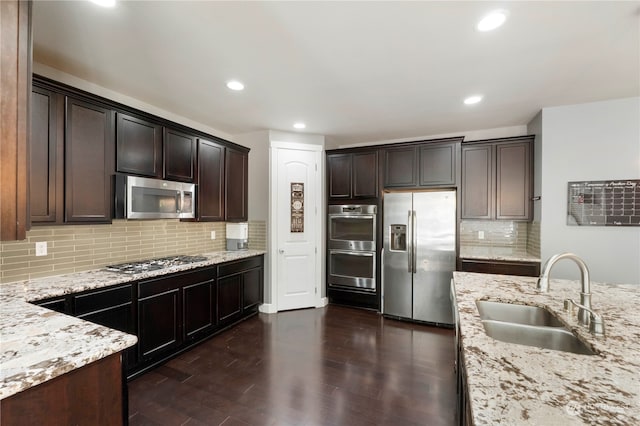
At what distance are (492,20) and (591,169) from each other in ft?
8.04

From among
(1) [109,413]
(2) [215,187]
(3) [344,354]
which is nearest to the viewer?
(1) [109,413]

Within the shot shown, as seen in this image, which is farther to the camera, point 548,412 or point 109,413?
point 109,413

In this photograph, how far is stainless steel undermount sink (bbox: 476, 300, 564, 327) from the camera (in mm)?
1647

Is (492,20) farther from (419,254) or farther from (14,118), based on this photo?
(419,254)

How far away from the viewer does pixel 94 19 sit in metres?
1.73

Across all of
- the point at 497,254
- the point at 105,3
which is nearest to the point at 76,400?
the point at 105,3

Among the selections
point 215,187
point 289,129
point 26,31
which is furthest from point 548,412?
point 289,129

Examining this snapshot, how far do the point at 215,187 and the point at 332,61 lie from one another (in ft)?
7.02

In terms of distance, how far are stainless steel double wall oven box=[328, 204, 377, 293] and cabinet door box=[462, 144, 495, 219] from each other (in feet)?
4.23

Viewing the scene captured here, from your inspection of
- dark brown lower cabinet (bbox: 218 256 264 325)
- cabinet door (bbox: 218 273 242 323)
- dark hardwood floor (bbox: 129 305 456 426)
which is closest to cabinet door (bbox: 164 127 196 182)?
dark brown lower cabinet (bbox: 218 256 264 325)

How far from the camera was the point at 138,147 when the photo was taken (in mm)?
2605

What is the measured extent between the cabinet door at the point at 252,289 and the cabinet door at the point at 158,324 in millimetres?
1003

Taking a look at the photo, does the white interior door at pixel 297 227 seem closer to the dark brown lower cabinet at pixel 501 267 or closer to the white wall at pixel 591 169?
the dark brown lower cabinet at pixel 501 267

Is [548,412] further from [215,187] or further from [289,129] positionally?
[289,129]
